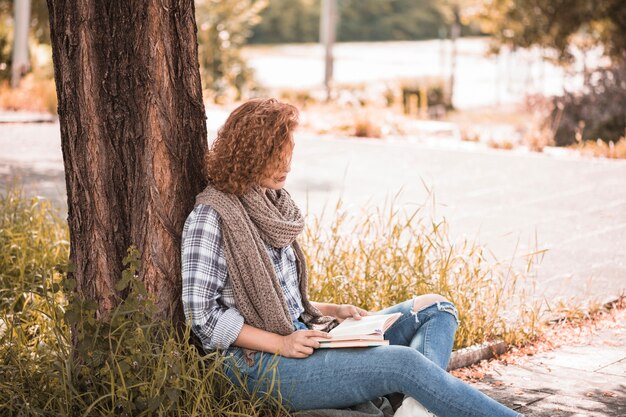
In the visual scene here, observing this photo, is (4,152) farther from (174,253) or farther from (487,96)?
(487,96)

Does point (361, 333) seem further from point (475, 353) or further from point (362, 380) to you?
point (475, 353)

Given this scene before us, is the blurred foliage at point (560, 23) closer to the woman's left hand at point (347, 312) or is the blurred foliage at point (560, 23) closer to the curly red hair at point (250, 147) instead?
the woman's left hand at point (347, 312)

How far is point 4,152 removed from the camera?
12281 mm

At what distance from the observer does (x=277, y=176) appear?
4020 mm

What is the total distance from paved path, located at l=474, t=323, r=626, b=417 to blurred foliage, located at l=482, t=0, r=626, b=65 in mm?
13137

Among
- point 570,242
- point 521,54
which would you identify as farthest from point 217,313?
point 521,54

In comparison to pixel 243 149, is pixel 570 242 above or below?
below

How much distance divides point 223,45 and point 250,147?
58.8 feet

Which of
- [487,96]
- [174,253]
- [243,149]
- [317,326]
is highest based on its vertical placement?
[243,149]

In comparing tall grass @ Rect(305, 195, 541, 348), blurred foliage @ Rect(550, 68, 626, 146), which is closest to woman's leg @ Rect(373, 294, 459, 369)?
tall grass @ Rect(305, 195, 541, 348)

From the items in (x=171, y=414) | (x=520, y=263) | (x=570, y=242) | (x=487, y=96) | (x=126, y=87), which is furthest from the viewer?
(x=487, y=96)

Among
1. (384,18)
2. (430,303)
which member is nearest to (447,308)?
(430,303)

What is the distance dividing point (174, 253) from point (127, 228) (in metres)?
0.20

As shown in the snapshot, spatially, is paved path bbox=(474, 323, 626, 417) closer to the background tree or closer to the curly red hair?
the curly red hair
